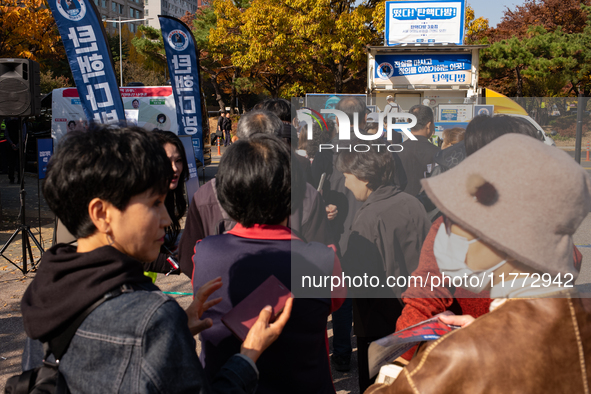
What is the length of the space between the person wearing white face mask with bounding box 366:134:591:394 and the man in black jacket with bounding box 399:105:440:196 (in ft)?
1.86

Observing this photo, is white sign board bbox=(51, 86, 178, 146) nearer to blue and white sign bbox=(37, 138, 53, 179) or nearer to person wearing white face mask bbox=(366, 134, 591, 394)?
blue and white sign bbox=(37, 138, 53, 179)

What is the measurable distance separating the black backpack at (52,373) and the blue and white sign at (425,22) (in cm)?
1386

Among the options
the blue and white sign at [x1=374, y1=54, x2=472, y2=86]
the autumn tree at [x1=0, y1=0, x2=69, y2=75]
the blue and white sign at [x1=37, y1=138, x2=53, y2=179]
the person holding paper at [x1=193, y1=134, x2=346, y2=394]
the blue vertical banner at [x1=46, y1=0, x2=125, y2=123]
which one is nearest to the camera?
the person holding paper at [x1=193, y1=134, x2=346, y2=394]

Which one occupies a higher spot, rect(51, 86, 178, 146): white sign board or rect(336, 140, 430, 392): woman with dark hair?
rect(51, 86, 178, 146): white sign board

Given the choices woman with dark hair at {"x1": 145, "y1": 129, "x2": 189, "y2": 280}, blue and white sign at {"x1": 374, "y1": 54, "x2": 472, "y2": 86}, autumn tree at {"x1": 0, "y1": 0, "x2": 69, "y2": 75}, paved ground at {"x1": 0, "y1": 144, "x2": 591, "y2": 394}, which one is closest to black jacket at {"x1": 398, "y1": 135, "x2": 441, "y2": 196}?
paved ground at {"x1": 0, "y1": 144, "x2": 591, "y2": 394}

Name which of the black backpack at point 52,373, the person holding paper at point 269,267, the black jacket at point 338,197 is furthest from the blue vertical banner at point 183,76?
the black backpack at point 52,373

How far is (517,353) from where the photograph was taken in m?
0.92

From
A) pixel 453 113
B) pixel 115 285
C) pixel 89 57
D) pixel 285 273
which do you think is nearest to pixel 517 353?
pixel 285 273

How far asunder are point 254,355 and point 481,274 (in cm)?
62

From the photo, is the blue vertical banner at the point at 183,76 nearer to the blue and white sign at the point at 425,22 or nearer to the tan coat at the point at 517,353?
the blue and white sign at the point at 425,22

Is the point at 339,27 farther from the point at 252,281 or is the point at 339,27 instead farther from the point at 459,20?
the point at 252,281

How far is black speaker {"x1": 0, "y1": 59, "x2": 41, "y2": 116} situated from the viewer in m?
5.54

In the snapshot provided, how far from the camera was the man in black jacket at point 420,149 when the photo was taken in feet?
5.60

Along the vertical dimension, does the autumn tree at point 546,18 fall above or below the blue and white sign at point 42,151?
above
